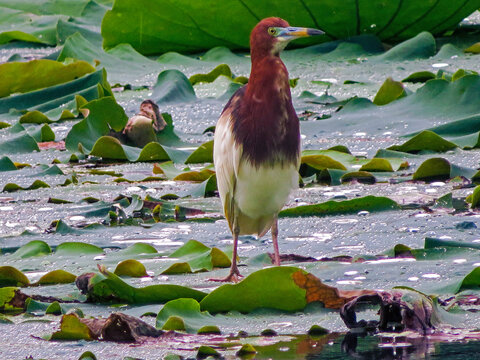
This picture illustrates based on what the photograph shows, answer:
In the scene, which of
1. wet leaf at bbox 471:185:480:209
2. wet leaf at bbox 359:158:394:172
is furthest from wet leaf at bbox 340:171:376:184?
wet leaf at bbox 471:185:480:209

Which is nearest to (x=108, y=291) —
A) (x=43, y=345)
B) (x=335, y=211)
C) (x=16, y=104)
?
(x=43, y=345)

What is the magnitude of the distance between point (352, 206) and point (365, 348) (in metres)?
1.53

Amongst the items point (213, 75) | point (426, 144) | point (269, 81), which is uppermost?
point (269, 81)

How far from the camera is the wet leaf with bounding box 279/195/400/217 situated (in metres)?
3.90

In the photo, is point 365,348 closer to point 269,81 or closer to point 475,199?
point 269,81

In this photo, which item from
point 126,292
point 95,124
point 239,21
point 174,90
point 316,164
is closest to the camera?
point 126,292

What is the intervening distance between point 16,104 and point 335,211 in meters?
3.36

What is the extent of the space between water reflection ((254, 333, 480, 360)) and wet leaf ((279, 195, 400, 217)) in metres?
1.42

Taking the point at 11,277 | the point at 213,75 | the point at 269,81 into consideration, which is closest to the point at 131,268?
the point at 11,277

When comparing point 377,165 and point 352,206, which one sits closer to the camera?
point 352,206

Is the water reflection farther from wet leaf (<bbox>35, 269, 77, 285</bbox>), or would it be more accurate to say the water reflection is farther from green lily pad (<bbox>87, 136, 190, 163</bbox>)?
green lily pad (<bbox>87, 136, 190, 163</bbox>)

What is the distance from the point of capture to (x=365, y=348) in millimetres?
2418

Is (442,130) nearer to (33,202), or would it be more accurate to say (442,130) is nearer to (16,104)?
(33,202)

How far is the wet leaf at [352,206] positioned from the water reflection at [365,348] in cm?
142
